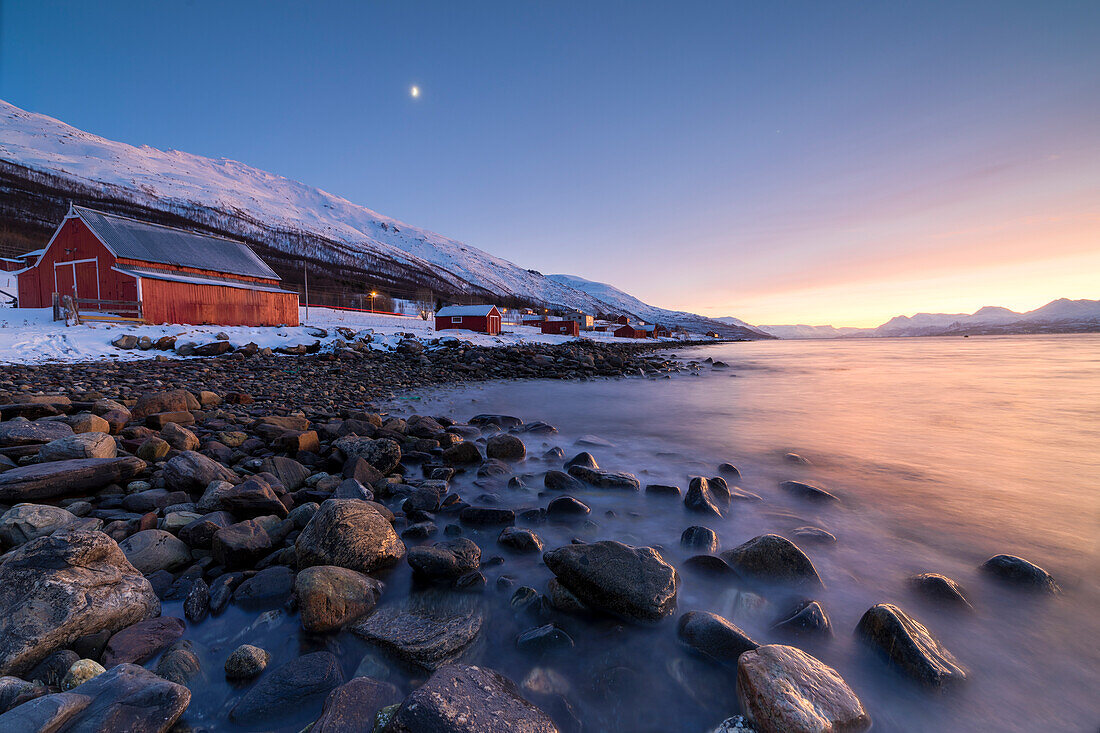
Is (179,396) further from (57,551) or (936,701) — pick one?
(936,701)

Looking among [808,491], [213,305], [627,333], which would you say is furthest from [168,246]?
[627,333]

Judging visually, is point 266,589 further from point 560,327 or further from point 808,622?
point 560,327

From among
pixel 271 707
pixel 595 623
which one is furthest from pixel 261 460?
pixel 595 623

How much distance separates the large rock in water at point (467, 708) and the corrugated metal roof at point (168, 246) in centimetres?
3495

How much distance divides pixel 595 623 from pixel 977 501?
245 inches

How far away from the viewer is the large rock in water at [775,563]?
3.74 metres

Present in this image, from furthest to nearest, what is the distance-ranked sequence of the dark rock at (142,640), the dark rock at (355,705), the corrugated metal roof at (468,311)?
the corrugated metal roof at (468,311), the dark rock at (142,640), the dark rock at (355,705)

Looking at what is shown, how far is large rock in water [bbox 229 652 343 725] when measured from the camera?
2.36 metres

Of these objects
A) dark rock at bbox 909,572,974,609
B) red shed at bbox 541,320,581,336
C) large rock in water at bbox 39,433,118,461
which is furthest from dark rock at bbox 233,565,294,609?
red shed at bbox 541,320,581,336

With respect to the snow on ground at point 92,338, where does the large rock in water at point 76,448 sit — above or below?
below

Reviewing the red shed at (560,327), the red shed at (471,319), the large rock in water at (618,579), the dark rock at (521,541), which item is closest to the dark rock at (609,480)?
the dark rock at (521,541)

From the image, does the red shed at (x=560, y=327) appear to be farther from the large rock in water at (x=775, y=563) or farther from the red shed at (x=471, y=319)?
the large rock in water at (x=775, y=563)

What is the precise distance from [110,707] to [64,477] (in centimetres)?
377

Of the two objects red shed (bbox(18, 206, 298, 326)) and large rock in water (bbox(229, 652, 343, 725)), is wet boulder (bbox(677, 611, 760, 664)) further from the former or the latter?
red shed (bbox(18, 206, 298, 326))
